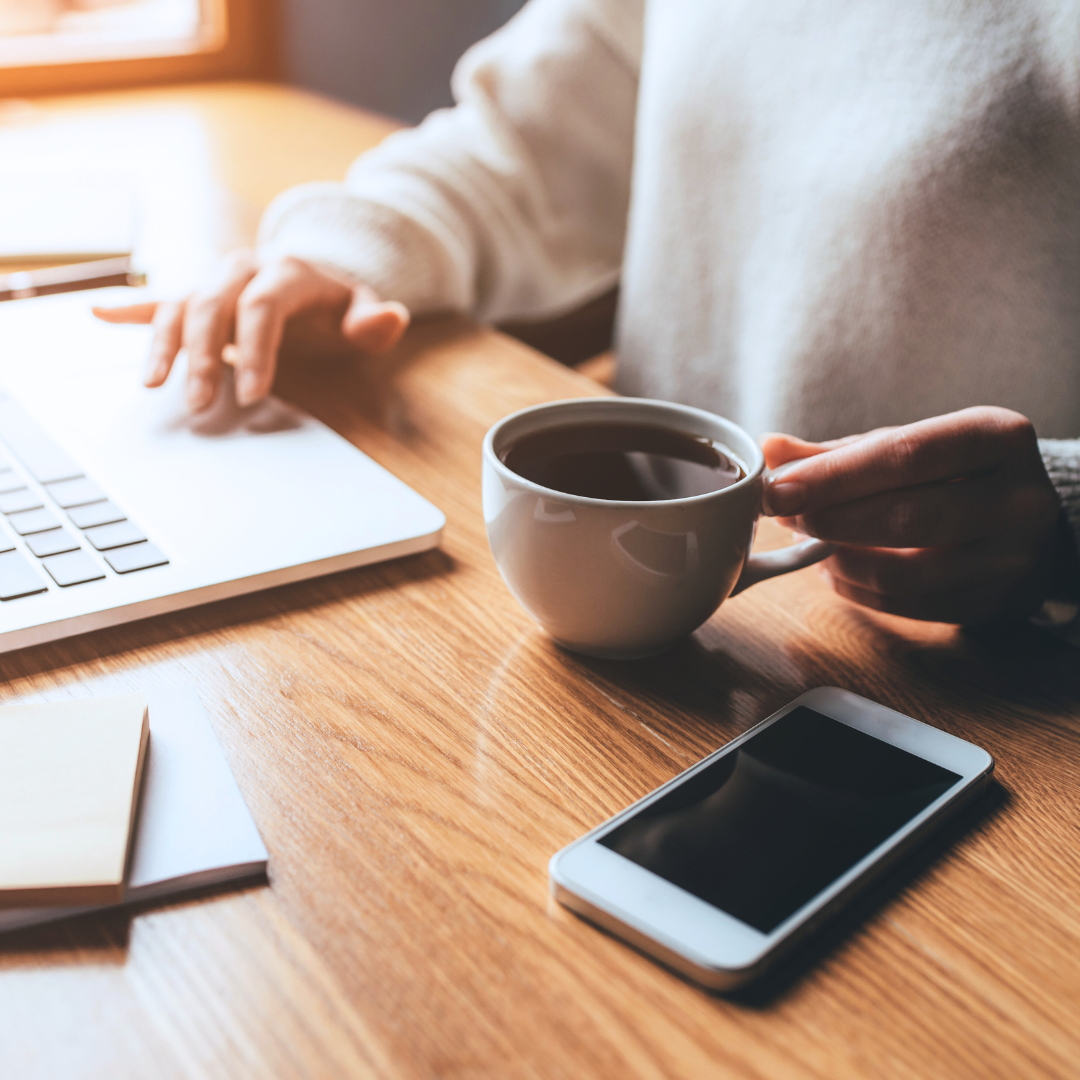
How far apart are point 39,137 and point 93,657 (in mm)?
1316

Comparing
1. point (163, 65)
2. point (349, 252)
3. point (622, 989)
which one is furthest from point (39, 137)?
point (622, 989)

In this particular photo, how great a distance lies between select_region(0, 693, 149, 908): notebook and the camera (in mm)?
267

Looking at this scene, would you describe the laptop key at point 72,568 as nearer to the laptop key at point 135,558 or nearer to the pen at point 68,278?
the laptop key at point 135,558

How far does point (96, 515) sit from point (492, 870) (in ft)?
0.88

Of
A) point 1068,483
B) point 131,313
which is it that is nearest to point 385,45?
point 131,313

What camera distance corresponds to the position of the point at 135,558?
430 mm

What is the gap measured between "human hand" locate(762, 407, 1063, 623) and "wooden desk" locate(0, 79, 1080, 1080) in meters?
0.02

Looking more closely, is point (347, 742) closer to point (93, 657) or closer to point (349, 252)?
point (93, 657)

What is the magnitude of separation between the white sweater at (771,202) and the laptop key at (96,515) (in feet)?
1.18

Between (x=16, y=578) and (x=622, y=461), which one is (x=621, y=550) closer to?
(x=622, y=461)

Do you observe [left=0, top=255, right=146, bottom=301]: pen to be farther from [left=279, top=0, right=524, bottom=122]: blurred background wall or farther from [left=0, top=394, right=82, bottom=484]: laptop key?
[left=279, top=0, right=524, bottom=122]: blurred background wall

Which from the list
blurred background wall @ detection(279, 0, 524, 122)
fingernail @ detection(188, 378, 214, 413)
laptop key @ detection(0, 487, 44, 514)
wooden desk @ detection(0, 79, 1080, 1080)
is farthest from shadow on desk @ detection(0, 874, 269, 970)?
blurred background wall @ detection(279, 0, 524, 122)

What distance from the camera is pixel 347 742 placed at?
1.17 feet

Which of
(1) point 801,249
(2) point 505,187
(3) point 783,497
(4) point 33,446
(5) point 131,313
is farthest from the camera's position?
(2) point 505,187
